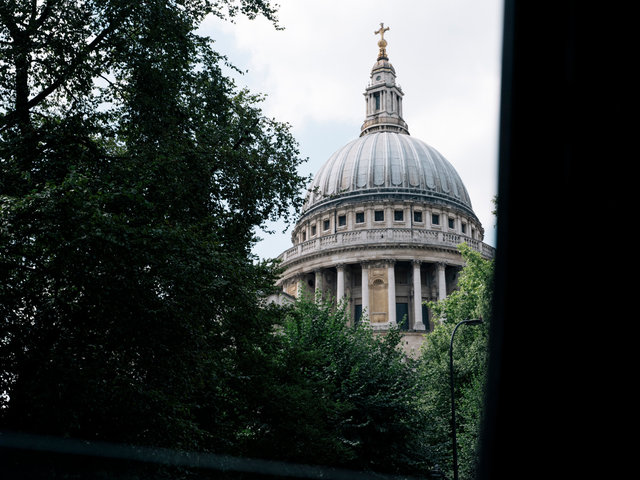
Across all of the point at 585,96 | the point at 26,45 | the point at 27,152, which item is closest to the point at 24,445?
the point at 27,152

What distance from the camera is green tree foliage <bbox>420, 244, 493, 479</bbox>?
2632 cm

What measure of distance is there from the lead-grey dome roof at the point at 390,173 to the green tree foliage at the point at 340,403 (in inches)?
1580

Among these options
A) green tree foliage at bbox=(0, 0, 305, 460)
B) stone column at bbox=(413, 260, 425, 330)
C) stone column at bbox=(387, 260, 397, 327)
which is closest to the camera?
green tree foliage at bbox=(0, 0, 305, 460)

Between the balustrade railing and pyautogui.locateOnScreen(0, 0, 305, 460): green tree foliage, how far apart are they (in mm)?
40972

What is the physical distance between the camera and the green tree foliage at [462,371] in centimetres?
2632

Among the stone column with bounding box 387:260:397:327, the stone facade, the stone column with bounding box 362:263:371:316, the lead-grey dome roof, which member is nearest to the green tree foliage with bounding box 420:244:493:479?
the stone facade

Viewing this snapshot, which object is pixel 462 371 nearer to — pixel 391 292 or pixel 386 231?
pixel 391 292

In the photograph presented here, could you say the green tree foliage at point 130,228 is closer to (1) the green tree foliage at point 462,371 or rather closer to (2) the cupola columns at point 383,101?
(1) the green tree foliage at point 462,371

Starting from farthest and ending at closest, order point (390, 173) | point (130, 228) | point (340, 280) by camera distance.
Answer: point (390, 173)
point (340, 280)
point (130, 228)

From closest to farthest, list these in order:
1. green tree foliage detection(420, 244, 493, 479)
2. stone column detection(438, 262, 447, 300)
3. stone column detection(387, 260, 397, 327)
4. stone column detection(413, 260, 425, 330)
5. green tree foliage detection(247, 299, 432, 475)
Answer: green tree foliage detection(247, 299, 432, 475) < green tree foliage detection(420, 244, 493, 479) < stone column detection(387, 260, 397, 327) < stone column detection(413, 260, 425, 330) < stone column detection(438, 262, 447, 300)

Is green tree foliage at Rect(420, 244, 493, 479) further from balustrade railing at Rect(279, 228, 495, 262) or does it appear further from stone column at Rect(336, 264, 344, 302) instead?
stone column at Rect(336, 264, 344, 302)

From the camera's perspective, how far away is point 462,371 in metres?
31.2

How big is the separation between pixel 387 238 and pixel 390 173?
1217 centimetres

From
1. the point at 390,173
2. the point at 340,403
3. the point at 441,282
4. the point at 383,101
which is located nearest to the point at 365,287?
the point at 441,282
